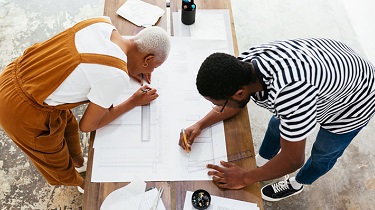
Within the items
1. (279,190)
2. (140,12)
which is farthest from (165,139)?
(279,190)

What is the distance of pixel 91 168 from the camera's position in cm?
147

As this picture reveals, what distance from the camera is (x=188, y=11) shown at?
189cm

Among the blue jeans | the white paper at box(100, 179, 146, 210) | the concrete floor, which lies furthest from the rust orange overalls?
the blue jeans

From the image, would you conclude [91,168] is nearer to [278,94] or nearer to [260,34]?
[278,94]

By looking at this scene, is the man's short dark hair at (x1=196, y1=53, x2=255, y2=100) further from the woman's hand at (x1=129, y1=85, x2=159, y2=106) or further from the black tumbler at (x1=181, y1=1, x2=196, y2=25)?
the black tumbler at (x1=181, y1=1, x2=196, y2=25)

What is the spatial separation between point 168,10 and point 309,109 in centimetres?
105

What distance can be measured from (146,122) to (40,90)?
1.44ft

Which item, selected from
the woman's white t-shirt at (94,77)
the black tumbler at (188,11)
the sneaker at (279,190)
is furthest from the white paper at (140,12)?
the sneaker at (279,190)

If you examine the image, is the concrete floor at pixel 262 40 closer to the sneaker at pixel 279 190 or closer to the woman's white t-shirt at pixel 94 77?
the sneaker at pixel 279 190

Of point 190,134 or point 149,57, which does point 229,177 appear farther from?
point 149,57

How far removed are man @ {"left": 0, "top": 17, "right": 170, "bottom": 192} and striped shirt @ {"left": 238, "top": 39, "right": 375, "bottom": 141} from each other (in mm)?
458

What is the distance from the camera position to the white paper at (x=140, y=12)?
1923 mm

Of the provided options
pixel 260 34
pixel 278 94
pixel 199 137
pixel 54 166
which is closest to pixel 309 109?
pixel 278 94

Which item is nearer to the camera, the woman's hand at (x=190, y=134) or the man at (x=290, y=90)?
the man at (x=290, y=90)
